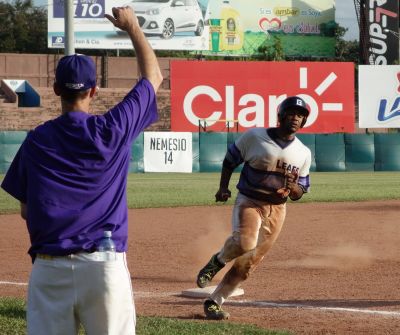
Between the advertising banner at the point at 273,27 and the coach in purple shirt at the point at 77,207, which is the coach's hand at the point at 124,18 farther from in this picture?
the advertising banner at the point at 273,27

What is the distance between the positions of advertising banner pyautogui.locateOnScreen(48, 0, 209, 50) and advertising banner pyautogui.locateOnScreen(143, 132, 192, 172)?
17.4m

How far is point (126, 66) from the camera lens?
58781 mm

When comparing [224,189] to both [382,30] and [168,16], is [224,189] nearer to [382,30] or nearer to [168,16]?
[168,16]

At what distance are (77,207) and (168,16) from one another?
47.7m

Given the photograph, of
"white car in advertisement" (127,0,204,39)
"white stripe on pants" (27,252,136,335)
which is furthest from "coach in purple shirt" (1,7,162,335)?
"white car in advertisement" (127,0,204,39)

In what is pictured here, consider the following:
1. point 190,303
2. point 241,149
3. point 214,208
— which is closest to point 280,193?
point 241,149

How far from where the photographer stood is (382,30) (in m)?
54.5

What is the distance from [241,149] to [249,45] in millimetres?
46780

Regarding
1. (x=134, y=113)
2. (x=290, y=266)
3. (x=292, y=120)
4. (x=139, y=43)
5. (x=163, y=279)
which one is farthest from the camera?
(x=290, y=266)

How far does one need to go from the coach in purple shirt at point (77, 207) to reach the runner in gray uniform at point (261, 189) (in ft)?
12.3

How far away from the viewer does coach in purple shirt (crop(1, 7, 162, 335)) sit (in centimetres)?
401

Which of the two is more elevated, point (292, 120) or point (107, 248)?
point (292, 120)

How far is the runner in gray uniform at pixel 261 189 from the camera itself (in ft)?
25.7

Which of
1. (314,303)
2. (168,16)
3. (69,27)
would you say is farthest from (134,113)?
(168,16)
